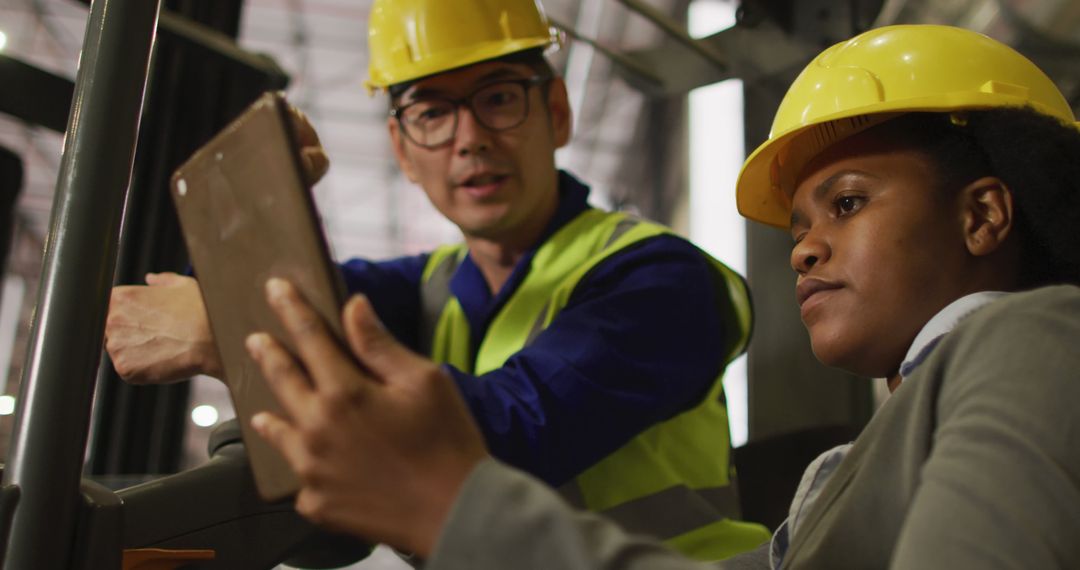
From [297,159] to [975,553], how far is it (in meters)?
0.49

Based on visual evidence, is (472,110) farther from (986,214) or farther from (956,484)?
(956,484)

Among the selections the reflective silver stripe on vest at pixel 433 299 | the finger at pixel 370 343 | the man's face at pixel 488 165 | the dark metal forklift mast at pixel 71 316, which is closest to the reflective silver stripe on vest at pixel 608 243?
the man's face at pixel 488 165

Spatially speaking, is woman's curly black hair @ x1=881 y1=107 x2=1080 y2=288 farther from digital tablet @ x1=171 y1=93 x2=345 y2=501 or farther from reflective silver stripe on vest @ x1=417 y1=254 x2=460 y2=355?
reflective silver stripe on vest @ x1=417 y1=254 x2=460 y2=355

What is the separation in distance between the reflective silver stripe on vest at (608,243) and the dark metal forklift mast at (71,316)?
0.96 meters

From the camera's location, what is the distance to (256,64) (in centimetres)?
266

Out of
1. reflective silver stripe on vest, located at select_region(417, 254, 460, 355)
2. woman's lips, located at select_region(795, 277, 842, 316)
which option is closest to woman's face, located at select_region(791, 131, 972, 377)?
woman's lips, located at select_region(795, 277, 842, 316)

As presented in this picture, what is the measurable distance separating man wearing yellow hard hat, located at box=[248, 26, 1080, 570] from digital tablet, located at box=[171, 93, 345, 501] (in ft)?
0.10

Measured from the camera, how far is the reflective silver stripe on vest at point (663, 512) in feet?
5.74

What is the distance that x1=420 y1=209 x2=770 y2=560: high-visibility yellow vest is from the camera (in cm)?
175

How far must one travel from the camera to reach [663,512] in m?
1.77

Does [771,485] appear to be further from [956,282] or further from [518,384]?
[956,282]

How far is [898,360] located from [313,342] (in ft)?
2.36

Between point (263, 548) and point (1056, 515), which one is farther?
point (263, 548)

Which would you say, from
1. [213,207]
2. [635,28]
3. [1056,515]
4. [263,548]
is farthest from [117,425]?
[635,28]
